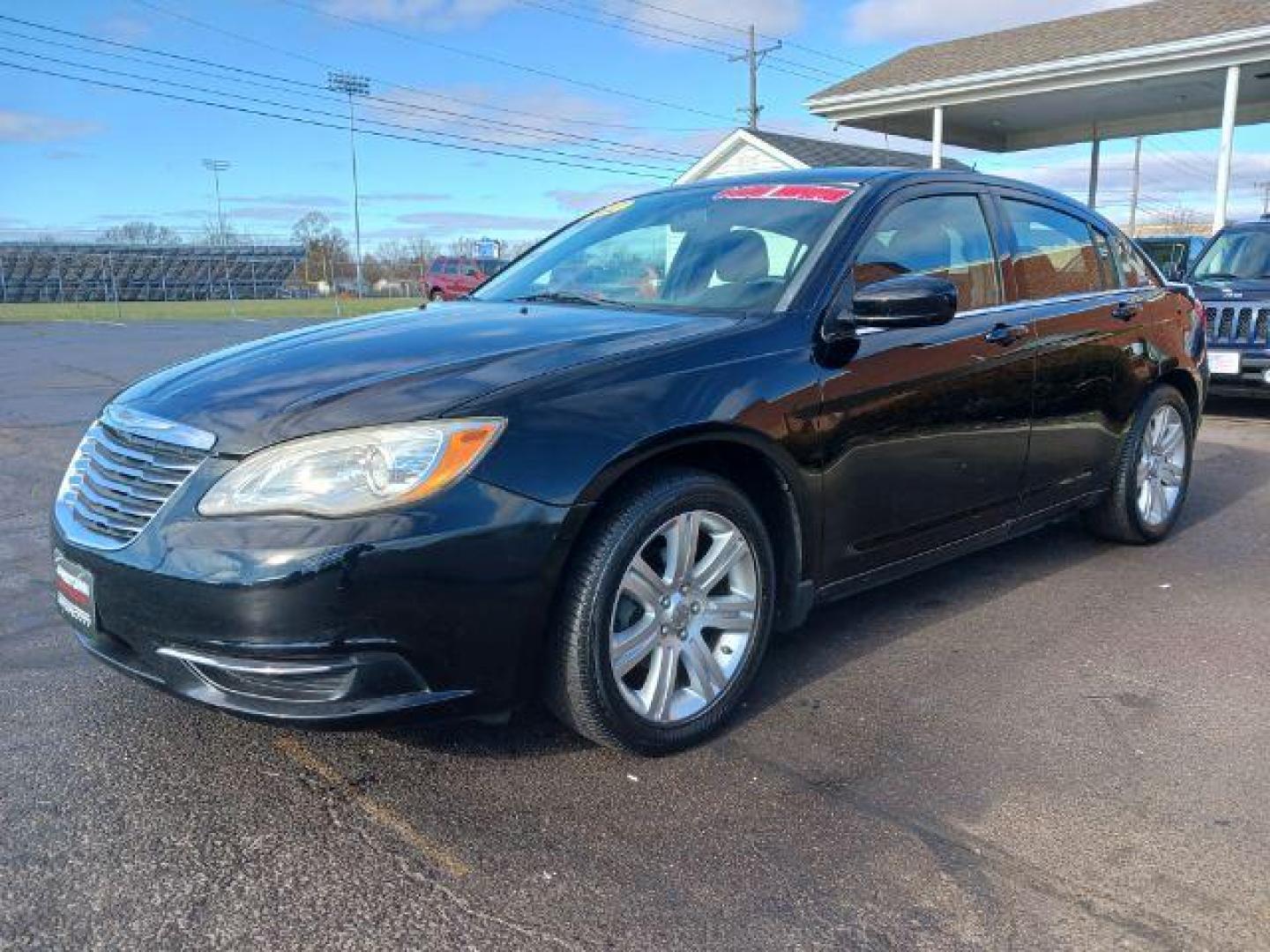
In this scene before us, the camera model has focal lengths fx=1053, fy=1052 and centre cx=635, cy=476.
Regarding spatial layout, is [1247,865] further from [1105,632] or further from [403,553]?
[403,553]

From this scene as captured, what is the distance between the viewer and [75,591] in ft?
9.09

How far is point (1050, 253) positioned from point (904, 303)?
162 cm

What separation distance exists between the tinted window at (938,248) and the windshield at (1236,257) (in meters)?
6.81

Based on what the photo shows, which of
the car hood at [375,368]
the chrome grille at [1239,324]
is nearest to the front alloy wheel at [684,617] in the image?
the car hood at [375,368]

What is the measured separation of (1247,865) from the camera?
2.42 meters

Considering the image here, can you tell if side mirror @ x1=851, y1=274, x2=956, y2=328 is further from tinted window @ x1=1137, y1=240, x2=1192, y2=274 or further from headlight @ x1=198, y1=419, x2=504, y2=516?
tinted window @ x1=1137, y1=240, x2=1192, y2=274

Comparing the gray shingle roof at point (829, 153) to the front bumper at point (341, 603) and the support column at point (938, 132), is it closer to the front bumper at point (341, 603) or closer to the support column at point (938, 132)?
the support column at point (938, 132)

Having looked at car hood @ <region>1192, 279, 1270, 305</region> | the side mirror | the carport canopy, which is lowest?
car hood @ <region>1192, 279, 1270, 305</region>

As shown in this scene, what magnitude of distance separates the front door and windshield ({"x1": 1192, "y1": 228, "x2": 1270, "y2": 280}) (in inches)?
272

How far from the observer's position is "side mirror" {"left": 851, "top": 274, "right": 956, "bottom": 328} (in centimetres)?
324

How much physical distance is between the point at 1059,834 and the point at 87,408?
9.65 m

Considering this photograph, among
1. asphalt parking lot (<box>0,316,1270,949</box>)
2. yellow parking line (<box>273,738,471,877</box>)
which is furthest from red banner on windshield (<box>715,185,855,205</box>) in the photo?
yellow parking line (<box>273,738,471,877</box>)

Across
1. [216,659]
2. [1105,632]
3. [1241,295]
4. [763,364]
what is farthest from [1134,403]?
[1241,295]

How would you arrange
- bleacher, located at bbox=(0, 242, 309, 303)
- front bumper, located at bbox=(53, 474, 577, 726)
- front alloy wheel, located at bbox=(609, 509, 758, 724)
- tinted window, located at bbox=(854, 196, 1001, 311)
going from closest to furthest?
front bumper, located at bbox=(53, 474, 577, 726) < front alloy wheel, located at bbox=(609, 509, 758, 724) < tinted window, located at bbox=(854, 196, 1001, 311) < bleacher, located at bbox=(0, 242, 309, 303)
